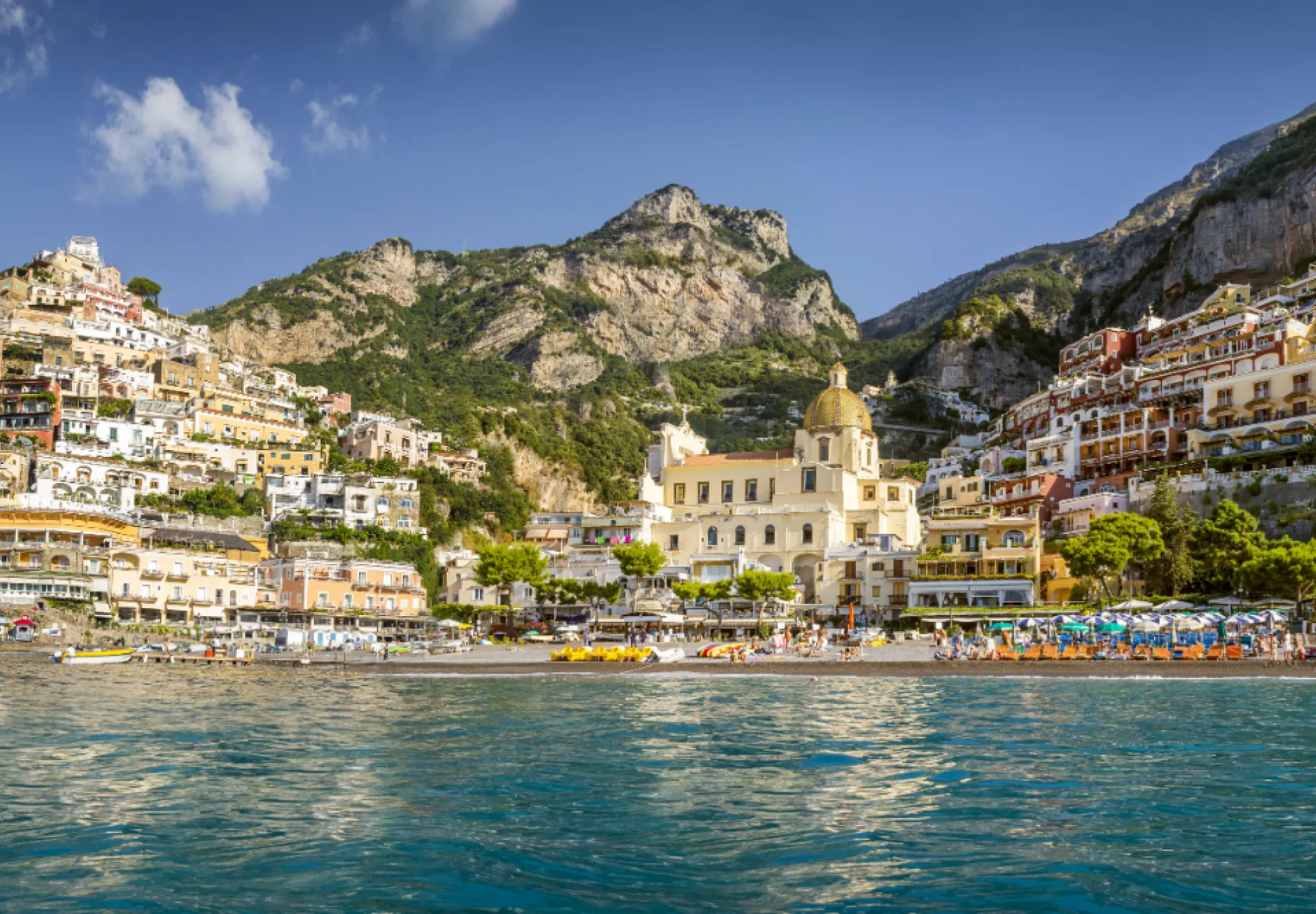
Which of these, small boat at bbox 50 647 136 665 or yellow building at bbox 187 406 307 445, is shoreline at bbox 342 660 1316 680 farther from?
yellow building at bbox 187 406 307 445

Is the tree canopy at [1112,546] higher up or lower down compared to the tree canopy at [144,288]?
lower down

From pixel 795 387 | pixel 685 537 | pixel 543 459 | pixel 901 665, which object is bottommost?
pixel 901 665

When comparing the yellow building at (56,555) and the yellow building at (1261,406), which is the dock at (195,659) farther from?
the yellow building at (1261,406)

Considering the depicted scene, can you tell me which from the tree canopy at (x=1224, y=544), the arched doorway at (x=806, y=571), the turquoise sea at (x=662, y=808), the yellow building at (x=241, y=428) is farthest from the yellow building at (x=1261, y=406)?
the yellow building at (x=241, y=428)

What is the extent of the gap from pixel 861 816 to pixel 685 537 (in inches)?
2508

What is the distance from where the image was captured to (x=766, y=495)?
82688 millimetres

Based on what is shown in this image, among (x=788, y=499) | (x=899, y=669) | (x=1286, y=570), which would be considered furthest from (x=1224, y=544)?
(x=788, y=499)

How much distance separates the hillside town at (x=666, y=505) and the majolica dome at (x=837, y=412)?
0.16m

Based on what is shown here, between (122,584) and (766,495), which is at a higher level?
(766,495)

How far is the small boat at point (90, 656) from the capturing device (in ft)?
174

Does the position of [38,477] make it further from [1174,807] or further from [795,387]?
[795,387]

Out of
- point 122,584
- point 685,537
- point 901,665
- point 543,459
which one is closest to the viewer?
point 901,665

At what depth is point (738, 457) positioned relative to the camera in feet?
285

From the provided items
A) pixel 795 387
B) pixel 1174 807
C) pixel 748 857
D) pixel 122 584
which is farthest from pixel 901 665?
pixel 795 387
